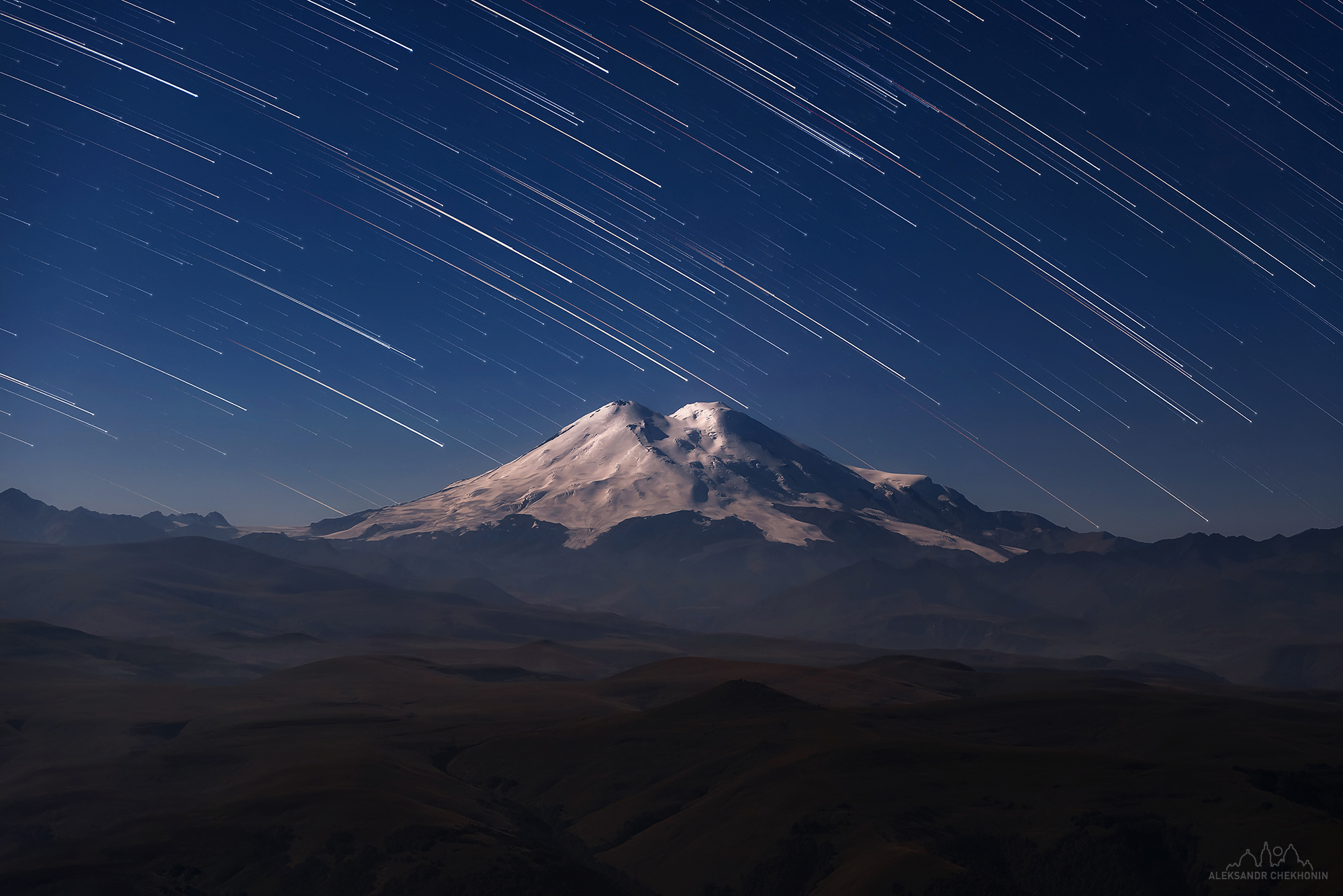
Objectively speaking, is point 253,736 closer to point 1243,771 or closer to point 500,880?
point 500,880

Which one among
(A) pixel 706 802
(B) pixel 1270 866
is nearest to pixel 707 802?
(A) pixel 706 802

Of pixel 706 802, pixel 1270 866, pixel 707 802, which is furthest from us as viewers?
pixel 706 802

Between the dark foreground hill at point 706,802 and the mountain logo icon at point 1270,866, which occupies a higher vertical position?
the mountain logo icon at point 1270,866

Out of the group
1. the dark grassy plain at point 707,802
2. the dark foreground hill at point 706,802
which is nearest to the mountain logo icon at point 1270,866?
the dark grassy plain at point 707,802

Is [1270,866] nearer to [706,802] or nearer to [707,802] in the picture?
[707,802]

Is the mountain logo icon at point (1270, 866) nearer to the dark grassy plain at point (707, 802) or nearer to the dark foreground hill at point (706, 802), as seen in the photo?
the dark grassy plain at point (707, 802)

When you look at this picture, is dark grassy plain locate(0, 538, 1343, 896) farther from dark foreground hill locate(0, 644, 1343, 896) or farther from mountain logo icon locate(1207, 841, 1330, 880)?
mountain logo icon locate(1207, 841, 1330, 880)

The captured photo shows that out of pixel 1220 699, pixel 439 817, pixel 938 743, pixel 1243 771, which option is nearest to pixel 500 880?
pixel 439 817

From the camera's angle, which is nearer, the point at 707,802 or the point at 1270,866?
A: the point at 1270,866
